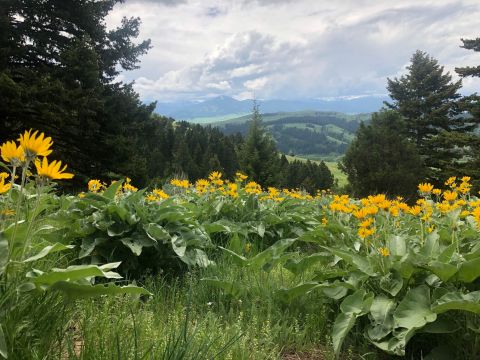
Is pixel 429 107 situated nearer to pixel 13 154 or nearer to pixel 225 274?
pixel 225 274

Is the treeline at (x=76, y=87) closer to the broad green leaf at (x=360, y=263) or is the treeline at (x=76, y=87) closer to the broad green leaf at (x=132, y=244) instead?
the broad green leaf at (x=132, y=244)

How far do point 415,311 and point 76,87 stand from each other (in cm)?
1709

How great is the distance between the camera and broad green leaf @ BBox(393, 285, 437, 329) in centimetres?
214

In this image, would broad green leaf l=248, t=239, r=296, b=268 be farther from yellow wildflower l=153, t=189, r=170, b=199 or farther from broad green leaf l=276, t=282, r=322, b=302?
yellow wildflower l=153, t=189, r=170, b=199

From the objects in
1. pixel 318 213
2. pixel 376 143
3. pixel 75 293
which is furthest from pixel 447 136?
pixel 75 293

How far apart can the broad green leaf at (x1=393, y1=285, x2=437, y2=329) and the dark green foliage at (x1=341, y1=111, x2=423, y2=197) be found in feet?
91.7

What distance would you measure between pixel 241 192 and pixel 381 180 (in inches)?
1043

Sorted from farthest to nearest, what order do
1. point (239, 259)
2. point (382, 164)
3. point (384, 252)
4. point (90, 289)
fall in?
point (382, 164) < point (239, 259) < point (384, 252) < point (90, 289)

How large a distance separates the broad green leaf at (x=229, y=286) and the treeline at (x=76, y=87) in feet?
44.2

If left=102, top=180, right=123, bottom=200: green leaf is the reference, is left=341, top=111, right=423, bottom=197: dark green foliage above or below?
below

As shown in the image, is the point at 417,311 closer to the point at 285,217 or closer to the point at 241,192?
the point at 285,217

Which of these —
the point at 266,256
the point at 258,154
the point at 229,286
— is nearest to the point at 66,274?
the point at 229,286

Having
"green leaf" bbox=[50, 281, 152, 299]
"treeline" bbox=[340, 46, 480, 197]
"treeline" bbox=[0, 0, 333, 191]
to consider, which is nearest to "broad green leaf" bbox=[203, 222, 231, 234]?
"green leaf" bbox=[50, 281, 152, 299]

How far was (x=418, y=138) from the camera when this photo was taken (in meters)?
37.7
